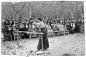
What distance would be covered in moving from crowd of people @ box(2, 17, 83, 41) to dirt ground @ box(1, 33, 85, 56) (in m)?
0.16

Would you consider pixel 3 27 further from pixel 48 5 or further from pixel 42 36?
pixel 48 5

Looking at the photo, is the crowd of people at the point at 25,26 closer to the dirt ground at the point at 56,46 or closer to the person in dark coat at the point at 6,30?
the person in dark coat at the point at 6,30

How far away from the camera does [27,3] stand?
382 cm

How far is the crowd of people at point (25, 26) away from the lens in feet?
12.2

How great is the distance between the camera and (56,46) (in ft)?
12.3

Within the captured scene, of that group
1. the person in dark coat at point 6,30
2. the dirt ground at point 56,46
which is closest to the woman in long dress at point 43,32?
the dirt ground at point 56,46

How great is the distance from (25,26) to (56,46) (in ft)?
3.14

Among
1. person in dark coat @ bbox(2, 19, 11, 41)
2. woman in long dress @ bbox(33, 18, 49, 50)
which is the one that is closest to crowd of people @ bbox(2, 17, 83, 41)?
person in dark coat @ bbox(2, 19, 11, 41)

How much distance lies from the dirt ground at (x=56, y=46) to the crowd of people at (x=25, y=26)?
0.53 ft

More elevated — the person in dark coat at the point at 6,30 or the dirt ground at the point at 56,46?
the person in dark coat at the point at 6,30

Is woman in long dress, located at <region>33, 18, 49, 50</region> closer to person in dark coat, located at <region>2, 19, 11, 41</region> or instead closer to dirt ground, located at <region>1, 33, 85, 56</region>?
dirt ground, located at <region>1, 33, 85, 56</region>

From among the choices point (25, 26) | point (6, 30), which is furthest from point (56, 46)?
point (6, 30)

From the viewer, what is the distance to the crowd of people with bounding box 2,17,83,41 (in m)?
3.71

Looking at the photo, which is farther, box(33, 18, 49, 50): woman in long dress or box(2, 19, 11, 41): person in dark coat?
box(2, 19, 11, 41): person in dark coat
